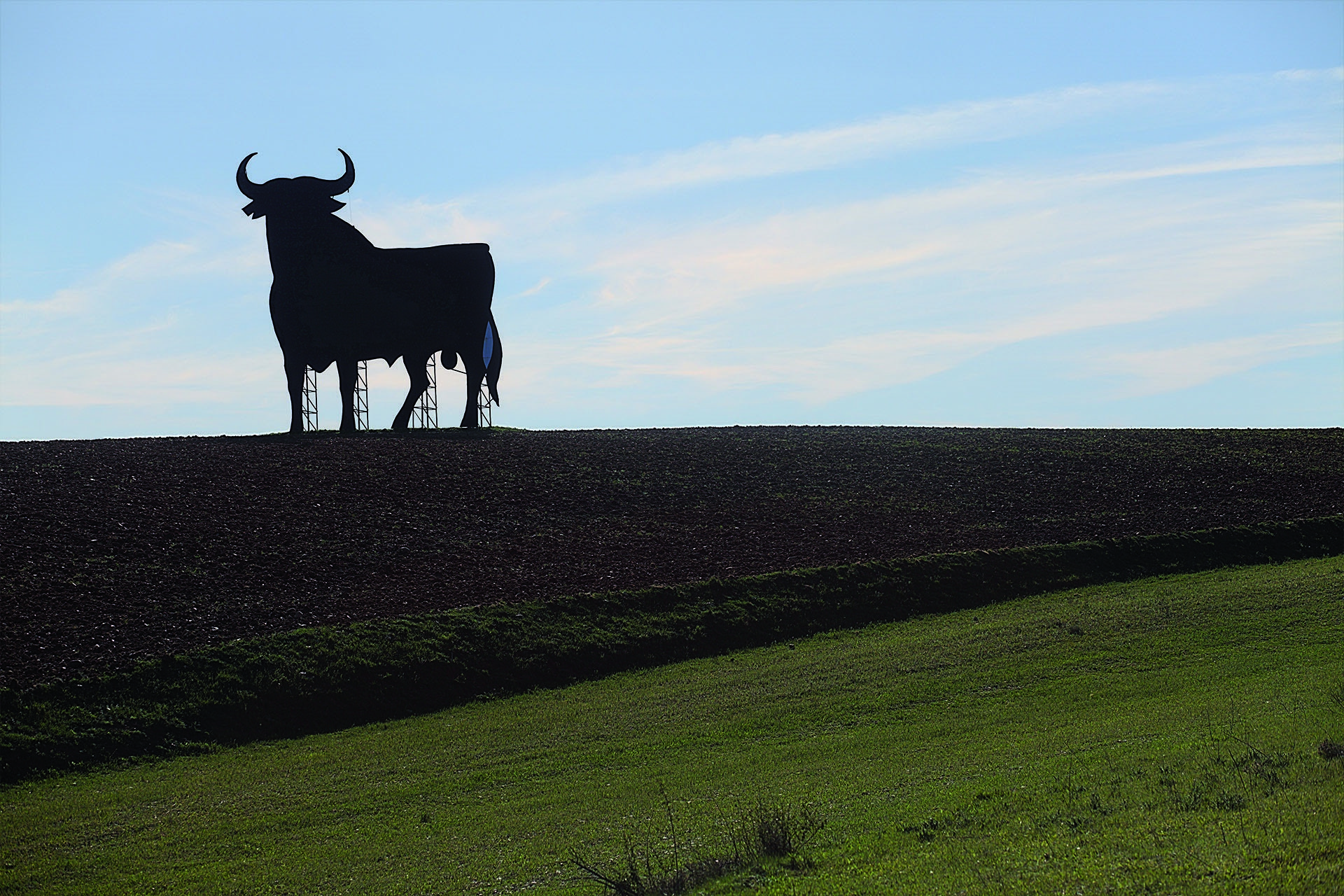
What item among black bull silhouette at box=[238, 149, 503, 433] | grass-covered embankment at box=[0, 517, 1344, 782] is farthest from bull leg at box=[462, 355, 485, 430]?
grass-covered embankment at box=[0, 517, 1344, 782]

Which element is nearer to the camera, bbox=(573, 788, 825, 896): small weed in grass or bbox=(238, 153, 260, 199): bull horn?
bbox=(573, 788, 825, 896): small weed in grass

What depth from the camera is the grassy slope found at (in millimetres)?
10805

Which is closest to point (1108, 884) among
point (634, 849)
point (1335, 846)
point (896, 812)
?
point (1335, 846)

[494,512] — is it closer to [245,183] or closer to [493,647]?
[493,647]

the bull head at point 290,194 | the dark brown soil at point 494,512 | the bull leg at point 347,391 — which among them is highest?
the bull head at point 290,194

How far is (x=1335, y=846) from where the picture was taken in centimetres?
952

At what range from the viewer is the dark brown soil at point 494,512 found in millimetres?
24234

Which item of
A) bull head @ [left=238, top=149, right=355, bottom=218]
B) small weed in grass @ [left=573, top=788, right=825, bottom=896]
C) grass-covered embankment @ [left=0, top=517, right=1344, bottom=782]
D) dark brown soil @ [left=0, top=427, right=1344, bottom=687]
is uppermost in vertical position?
bull head @ [left=238, top=149, right=355, bottom=218]

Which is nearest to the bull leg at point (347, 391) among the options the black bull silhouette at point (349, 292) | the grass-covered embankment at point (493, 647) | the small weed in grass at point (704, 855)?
the black bull silhouette at point (349, 292)

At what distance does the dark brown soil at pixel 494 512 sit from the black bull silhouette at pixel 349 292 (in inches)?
112

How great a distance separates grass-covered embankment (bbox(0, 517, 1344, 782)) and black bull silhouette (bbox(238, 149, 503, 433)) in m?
19.5

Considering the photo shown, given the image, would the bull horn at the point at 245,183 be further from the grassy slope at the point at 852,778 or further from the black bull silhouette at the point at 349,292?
the grassy slope at the point at 852,778

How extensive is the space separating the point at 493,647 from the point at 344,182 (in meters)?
24.2

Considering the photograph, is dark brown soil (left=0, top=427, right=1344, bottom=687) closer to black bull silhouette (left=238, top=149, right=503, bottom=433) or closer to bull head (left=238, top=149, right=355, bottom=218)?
black bull silhouette (left=238, top=149, right=503, bottom=433)
